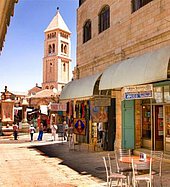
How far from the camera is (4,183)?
8.98m

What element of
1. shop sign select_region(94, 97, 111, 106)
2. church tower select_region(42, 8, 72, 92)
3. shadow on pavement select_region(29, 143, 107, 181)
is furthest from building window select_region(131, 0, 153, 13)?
church tower select_region(42, 8, 72, 92)

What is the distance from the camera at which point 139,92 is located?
11.1 metres

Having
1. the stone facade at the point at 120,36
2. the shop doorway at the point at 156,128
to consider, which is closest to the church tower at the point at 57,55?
the stone facade at the point at 120,36

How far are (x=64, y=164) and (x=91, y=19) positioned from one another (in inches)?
394

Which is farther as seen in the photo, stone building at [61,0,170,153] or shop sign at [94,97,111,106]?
shop sign at [94,97,111,106]

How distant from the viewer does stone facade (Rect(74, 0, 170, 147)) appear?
1162 cm

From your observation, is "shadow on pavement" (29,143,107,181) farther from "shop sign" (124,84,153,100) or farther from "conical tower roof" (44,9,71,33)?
"conical tower roof" (44,9,71,33)

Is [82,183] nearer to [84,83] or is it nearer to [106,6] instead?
[84,83]

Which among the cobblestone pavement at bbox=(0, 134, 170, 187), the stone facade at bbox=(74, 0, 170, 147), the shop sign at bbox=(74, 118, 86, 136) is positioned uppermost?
the stone facade at bbox=(74, 0, 170, 147)

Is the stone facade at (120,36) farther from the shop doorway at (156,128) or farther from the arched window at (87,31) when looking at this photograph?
the shop doorway at (156,128)

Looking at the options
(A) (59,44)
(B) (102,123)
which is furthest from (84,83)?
(A) (59,44)

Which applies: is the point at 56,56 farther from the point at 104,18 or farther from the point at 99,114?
the point at 99,114

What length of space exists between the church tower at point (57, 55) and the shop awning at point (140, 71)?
78200 millimetres

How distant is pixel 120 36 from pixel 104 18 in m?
2.81
